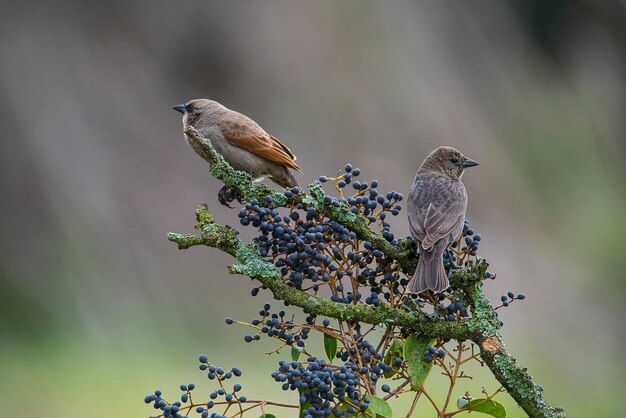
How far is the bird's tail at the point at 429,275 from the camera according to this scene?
184 centimetres

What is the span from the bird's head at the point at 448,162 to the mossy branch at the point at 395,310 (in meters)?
1.26

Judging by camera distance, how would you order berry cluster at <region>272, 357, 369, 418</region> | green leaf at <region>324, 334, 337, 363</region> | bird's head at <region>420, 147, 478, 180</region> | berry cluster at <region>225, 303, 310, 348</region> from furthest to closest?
bird's head at <region>420, 147, 478, 180</region> < green leaf at <region>324, 334, 337, 363</region> < berry cluster at <region>225, 303, 310, 348</region> < berry cluster at <region>272, 357, 369, 418</region>

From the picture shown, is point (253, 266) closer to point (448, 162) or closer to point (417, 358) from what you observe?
point (417, 358)

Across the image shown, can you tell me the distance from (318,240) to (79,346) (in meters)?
5.97

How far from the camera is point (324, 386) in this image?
168 cm

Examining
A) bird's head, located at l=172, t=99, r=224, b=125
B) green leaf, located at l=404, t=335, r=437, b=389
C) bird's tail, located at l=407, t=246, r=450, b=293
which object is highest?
bird's head, located at l=172, t=99, r=224, b=125

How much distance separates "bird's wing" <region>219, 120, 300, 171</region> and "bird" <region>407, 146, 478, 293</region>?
1.63 ft

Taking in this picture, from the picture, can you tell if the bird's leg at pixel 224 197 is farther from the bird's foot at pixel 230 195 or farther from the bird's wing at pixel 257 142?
the bird's wing at pixel 257 142

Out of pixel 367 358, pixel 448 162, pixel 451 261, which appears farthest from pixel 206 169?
pixel 367 358

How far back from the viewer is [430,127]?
866cm

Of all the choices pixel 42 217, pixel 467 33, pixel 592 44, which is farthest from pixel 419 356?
pixel 592 44

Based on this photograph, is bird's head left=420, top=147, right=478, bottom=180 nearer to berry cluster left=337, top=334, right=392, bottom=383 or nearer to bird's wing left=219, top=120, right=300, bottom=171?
bird's wing left=219, top=120, right=300, bottom=171

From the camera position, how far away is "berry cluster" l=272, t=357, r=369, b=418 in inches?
66.8

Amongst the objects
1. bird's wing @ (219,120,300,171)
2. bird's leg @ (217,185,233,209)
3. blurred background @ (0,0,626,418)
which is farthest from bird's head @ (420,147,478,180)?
blurred background @ (0,0,626,418)
